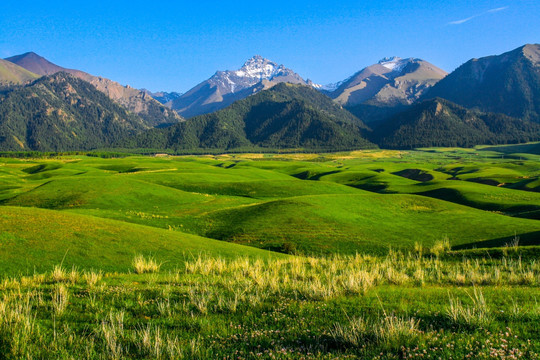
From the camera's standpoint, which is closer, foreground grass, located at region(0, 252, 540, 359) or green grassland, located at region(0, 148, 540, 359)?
foreground grass, located at region(0, 252, 540, 359)

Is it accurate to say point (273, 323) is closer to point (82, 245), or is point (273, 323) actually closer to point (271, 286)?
point (271, 286)

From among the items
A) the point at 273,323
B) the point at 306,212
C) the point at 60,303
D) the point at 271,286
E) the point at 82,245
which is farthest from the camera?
the point at 306,212

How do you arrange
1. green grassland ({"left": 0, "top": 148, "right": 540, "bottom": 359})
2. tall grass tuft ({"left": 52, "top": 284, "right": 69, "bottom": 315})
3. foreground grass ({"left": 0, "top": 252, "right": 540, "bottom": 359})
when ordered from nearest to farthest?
1. foreground grass ({"left": 0, "top": 252, "right": 540, "bottom": 359})
2. green grassland ({"left": 0, "top": 148, "right": 540, "bottom": 359})
3. tall grass tuft ({"left": 52, "top": 284, "right": 69, "bottom": 315})

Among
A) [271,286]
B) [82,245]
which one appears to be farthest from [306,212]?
[271,286]

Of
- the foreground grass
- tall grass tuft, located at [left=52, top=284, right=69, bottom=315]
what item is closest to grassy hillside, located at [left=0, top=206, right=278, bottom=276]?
the foreground grass

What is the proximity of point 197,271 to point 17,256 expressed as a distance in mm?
11468

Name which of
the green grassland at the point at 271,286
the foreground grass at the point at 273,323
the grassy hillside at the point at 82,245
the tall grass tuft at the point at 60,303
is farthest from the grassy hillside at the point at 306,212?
the tall grass tuft at the point at 60,303

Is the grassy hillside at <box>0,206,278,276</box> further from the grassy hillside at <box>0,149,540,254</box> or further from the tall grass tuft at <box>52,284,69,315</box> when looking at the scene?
the tall grass tuft at <box>52,284,69,315</box>

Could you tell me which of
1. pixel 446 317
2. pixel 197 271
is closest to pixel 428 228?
pixel 197 271

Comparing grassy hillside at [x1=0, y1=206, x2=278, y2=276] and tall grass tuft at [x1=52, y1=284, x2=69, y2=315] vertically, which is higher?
tall grass tuft at [x1=52, y1=284, x2=69, y2=315]

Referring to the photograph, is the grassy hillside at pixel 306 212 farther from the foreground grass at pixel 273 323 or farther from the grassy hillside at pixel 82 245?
the foreground grass at pixel 273 323

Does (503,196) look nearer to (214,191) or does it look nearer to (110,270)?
(214,191)

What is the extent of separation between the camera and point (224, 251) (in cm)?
3108

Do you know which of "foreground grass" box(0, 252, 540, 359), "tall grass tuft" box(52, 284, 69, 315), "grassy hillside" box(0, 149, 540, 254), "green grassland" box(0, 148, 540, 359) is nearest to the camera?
"foreground grass" box(0, 252, 540, 359)
